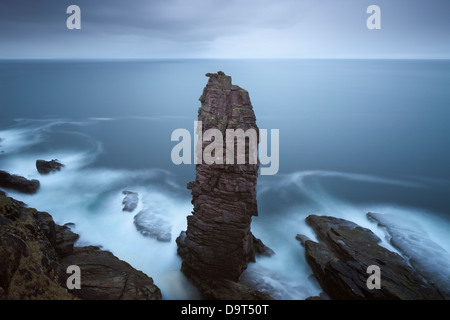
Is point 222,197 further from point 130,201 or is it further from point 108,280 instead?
point 130,201

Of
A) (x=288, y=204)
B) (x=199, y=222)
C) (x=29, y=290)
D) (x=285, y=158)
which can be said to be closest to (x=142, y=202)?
(x=199, y=222)

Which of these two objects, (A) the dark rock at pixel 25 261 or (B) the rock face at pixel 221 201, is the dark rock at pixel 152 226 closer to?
(B) the rock face at pixel 221 201

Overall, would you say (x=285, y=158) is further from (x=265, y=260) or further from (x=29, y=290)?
(x=29, y=290)

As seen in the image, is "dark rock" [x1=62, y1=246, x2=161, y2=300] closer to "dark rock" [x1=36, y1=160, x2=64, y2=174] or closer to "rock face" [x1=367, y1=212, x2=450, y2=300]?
"rock face" [x1=367, y1=212, x2=450, y2=300]

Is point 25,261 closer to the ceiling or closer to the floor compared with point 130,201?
closer to the ceiling

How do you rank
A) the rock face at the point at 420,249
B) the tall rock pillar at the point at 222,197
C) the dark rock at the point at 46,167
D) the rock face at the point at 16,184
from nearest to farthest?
1. the tall rock pillar at the point at 222,197
2. the rock face at the point at 420,249
3. the rock face at the point at 16,184
4. the dark rock at the point at 46,167

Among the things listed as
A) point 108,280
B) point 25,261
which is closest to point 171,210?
point 108,280

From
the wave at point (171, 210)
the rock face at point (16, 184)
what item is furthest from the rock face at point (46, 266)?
the rock face at point (16, 184)

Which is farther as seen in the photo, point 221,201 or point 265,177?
point 265,177
